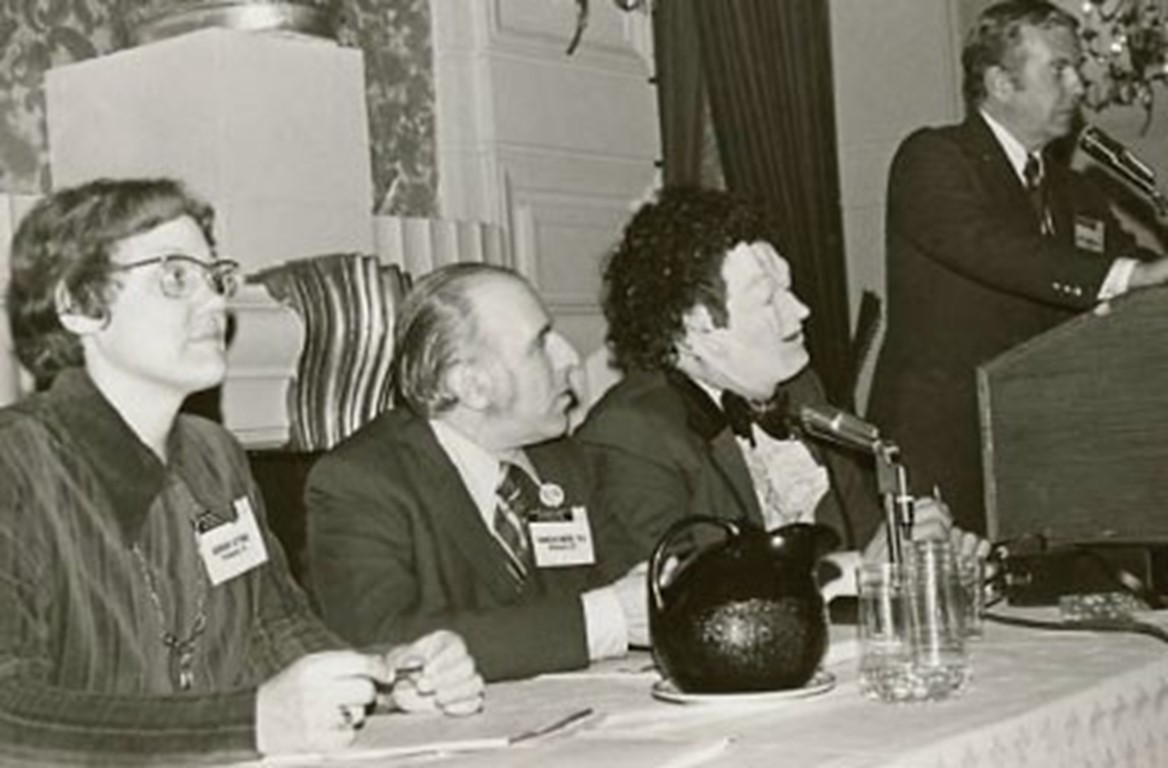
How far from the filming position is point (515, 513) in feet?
8.30

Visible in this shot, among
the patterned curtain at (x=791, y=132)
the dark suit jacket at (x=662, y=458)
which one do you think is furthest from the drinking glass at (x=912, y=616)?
the patterned curtain at (x=791, y=132)

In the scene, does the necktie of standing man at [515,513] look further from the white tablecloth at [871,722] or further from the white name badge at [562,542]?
the white tablecloth at [871,722]

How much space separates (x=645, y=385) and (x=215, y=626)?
956 mm

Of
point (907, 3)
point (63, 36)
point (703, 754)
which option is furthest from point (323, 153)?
point (907, 3)

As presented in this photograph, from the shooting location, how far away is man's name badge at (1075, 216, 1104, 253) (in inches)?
166

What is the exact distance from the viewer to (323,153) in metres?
3.81

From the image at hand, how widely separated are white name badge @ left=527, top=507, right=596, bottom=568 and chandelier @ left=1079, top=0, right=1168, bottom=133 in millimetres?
4193

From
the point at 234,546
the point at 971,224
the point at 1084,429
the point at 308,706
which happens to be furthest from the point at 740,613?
the point at 971,224

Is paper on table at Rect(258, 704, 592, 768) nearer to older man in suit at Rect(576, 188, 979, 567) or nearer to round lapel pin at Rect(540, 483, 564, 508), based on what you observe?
round lapel pin at Rect(540, 483, 564, 508)

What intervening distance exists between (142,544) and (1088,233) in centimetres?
277

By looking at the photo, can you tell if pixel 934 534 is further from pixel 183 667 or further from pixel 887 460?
pixel 183 667

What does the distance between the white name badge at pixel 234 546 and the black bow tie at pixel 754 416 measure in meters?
0.87

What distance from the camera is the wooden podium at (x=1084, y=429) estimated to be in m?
3.23

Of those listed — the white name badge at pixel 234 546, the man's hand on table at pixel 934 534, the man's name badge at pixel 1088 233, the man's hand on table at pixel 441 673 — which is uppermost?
the man's name badge at pixel 1088 233
